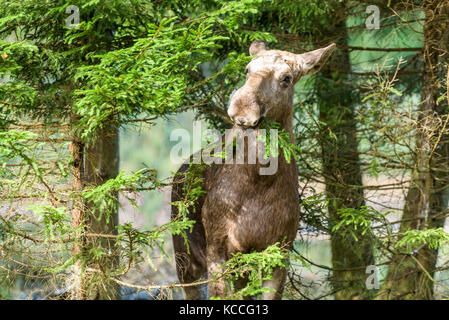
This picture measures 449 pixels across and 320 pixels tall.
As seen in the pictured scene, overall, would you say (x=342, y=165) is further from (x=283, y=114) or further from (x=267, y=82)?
(x=267, y=82)

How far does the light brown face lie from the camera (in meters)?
3.47

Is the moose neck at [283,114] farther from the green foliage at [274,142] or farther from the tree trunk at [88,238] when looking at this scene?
the tree trunk at [88,238]

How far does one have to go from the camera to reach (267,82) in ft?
12.5

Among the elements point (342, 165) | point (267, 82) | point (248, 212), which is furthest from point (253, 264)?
point (342, 165)

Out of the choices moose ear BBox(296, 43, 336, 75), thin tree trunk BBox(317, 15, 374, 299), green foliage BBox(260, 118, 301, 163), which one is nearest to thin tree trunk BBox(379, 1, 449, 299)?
thin tree trunk BBox(317, 15, 374, 299)

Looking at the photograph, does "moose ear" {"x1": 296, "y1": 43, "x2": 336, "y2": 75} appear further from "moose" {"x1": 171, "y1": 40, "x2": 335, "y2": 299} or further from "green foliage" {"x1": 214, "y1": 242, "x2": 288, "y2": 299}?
"green foliage" {"x1": 214, "y1": 242, "x2": 288, "y2": 299}

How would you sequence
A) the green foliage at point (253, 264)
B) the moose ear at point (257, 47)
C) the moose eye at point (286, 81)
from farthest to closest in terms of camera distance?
the moose ear at point (257, 47)
the moose eye at point (286, 81)
the green foliage at point (253, 264)

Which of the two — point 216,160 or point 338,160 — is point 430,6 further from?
point 216,160

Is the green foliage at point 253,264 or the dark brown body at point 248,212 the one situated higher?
the dark brown body at point 248,212

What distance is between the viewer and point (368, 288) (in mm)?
6008

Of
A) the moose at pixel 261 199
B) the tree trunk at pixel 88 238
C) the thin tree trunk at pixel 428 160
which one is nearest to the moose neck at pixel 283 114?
the moose at pixel 261 199

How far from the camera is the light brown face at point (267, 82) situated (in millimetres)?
3467

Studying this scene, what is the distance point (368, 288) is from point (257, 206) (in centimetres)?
258
